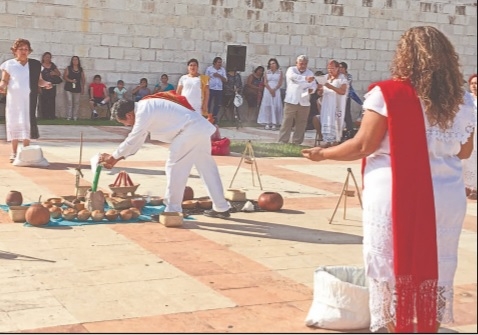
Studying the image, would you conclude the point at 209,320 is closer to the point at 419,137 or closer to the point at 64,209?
the point at 419,137

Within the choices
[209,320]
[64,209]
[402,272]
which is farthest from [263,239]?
[402,272]

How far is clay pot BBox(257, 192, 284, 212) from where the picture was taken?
869 cm

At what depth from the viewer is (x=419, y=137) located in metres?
3.77

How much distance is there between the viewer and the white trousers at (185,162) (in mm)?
7688

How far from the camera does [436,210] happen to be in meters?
3.84

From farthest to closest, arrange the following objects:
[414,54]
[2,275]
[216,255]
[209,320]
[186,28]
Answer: [186,28]
[216,255]
[2,275]
[209,320]
[414,54]

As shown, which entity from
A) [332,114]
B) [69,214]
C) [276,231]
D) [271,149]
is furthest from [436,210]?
Answer: [332,114]

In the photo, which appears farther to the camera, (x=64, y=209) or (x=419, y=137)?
(x=64, y=209)

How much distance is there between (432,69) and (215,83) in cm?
1639

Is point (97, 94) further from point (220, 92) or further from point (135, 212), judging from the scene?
point (135, 212)

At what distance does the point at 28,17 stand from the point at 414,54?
1645 centimetres

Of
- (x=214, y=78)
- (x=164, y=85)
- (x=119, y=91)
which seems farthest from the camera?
(x=164, y=85)

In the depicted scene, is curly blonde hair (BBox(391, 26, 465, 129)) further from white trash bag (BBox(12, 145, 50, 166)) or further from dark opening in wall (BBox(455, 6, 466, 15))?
dark opening in wall (BBox(455, 6, 466, 15))

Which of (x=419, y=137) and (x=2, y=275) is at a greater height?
(x=419, y=137)
